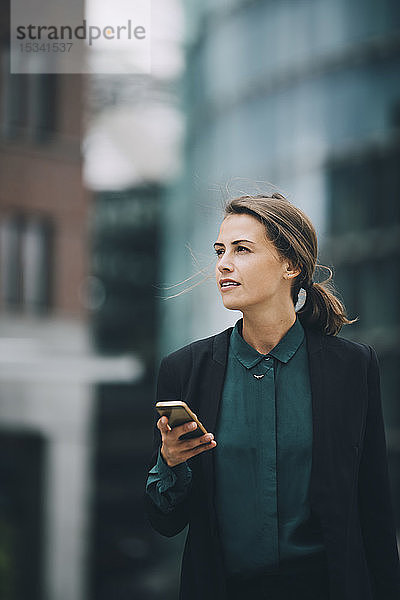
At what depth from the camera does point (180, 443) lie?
189cm

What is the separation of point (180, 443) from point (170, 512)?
0.75 ft

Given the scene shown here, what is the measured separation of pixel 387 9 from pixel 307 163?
7.00ft

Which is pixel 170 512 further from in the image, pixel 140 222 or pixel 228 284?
pixel 140 222

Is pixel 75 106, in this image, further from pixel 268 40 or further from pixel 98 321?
pixel 98 321

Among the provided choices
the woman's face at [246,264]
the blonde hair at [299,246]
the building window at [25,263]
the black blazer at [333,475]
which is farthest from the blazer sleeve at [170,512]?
the building window at [25,263]

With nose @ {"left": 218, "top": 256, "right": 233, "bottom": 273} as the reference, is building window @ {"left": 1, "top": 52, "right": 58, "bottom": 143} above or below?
above

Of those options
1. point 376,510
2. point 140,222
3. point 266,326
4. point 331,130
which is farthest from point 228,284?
point 140,222

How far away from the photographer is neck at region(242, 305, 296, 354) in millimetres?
2125

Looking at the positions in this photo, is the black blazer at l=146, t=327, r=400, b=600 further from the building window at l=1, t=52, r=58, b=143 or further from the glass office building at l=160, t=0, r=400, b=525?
the building window at l=1, t=52, r=58, b=143

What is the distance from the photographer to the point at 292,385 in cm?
210

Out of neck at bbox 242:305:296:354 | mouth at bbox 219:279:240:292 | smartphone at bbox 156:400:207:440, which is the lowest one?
smartphone at bbox 156:400:207:440

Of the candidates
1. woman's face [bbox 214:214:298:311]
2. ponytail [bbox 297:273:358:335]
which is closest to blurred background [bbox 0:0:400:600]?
ponytail [bbox 297:273:358:335]

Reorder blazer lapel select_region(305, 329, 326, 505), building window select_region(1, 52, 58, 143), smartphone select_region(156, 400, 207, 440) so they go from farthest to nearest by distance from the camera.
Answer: building window select_region(1, 52, 58, 143)
blazer lapel select_region(305, 329, 326, 505)
smartphone select_region(156, 400, 207, 440)

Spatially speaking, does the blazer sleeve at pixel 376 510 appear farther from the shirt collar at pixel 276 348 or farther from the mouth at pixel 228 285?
the mouth at pixel 228 285
